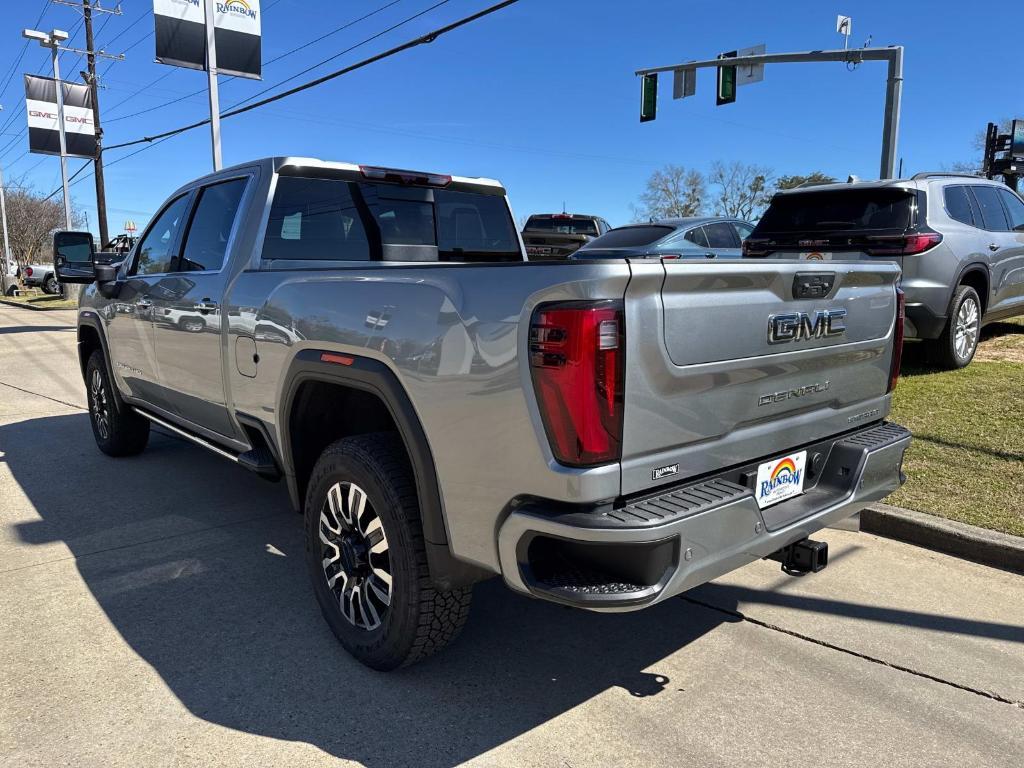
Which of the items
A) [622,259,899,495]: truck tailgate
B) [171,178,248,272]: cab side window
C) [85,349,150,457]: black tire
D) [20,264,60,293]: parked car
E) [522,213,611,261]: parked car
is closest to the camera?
[622,259,899,495]: truck tailgate

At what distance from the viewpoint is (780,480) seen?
2852 millimetres

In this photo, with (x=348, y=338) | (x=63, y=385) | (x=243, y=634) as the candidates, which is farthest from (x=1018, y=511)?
(x=63, y=385)

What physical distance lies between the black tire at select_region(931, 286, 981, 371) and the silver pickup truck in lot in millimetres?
4478

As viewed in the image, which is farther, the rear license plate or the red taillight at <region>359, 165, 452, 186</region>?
the red taillight at <region>359, 165, 452, 186</region>

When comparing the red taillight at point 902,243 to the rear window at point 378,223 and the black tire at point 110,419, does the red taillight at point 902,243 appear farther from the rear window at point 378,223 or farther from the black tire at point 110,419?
the black tire at point 110,419

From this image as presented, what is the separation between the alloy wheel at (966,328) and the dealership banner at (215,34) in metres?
14.8

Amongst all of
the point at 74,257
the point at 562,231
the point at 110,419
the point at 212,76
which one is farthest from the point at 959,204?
the point at 212,76

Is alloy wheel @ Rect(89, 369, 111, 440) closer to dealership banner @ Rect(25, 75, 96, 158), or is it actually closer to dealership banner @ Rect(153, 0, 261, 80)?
dealership banner @ Rect(153, 0, 261, 80)

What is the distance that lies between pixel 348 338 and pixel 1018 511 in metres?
3.81

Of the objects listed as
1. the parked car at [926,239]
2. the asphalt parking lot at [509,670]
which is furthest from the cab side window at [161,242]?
the parked car at [926,239]

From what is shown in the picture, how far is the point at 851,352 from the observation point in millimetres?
3080

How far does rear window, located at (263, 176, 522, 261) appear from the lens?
4.10m

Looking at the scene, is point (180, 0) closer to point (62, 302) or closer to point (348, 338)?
point (348, 338)

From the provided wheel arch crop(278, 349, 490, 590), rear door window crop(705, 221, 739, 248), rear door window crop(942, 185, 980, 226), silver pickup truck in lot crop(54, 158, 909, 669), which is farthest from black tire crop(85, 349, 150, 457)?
rear door window crop(705, 221, 739, 248)
